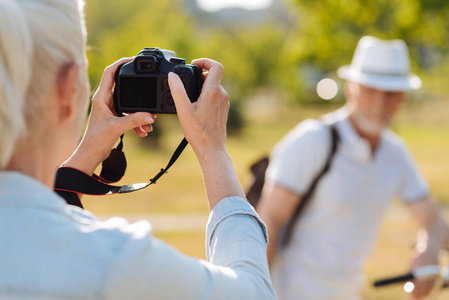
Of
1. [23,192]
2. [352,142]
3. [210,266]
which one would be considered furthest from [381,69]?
[23,192]

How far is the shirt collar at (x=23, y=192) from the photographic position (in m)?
1.09

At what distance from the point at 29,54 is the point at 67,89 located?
11 centimetres

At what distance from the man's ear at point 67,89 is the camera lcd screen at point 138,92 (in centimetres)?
49

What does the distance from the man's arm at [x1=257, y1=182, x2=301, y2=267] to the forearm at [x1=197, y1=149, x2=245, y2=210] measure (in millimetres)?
1908

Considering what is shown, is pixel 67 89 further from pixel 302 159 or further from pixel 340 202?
pixel 340 202

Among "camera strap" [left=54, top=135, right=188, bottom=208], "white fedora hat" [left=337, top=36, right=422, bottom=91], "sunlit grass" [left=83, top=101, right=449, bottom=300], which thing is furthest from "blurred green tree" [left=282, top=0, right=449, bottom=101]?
"camera strap" [left=54, top=135, right=188, bottom=208]

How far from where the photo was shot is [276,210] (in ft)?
11.1

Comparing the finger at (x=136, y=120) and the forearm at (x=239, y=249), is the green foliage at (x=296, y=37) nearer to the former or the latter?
the finger at (x=136, y=120)

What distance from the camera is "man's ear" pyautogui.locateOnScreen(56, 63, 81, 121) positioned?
1.15 m

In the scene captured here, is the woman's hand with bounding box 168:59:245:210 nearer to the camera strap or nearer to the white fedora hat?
the camera strap

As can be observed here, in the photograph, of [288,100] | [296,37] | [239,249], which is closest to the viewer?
[239,249]

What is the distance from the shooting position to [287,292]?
3508 millimetres

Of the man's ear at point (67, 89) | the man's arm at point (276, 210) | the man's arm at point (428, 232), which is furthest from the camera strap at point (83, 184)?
the man's arm at point (428, 232)

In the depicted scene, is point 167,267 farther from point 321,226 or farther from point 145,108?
point 321,226
